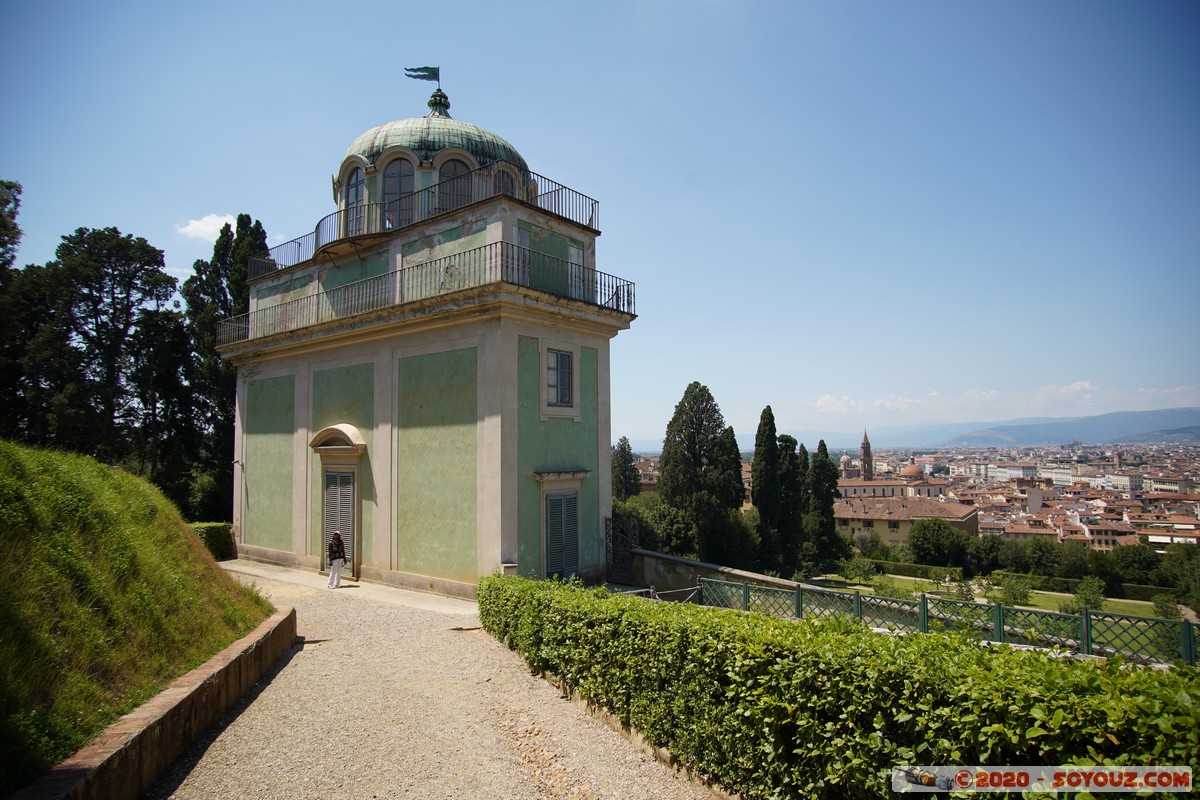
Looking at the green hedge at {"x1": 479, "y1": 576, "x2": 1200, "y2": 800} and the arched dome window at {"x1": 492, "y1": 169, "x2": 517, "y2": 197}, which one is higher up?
the arched dome window at {"x1": 492, "y1": 169, "x2": 517, "y2": 197}

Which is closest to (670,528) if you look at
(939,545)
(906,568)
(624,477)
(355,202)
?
(355,202)

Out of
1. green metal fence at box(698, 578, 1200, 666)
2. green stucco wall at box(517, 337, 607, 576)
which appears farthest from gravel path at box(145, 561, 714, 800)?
green stucco wall at box(517, 337, 607, 576)

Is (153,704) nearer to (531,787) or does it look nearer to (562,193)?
(531,787)

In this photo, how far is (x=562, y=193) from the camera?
17266 mm

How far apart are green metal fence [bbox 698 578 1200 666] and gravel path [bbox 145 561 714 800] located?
10.2ft

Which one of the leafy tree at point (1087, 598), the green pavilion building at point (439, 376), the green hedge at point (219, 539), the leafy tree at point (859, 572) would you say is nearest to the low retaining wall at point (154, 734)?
the green pavilion building at point (439, 376)

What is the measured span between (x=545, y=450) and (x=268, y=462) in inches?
433

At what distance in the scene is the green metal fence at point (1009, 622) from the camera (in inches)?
320

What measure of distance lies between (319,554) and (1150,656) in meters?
18.5

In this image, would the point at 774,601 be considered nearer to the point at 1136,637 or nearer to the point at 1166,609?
the point at 1136,637

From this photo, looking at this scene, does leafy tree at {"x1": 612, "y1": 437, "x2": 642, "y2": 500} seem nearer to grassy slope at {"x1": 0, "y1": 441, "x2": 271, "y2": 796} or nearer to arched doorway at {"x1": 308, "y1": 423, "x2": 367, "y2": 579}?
arched doorway at {"x1": 308, "y1": 423, "x2": 367, "y2": 579}

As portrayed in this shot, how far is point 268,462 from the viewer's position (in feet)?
69.2

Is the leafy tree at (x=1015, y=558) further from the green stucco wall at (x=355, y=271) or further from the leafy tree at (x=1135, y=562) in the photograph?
the green stucco wall at (x=355, y=271)

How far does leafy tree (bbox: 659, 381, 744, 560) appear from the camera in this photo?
144 feet
